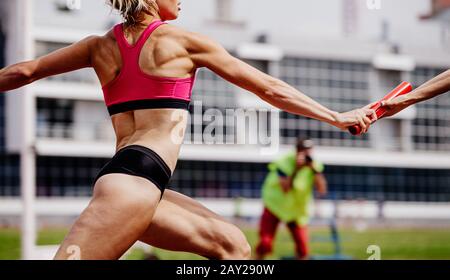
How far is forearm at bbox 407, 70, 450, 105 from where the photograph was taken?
3.83 meters

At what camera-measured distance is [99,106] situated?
36469 mm

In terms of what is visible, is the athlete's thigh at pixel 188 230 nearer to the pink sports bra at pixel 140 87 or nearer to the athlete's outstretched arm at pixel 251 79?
the pink sports bra at pixel 140 87

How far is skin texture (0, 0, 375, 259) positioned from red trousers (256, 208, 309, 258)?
497 cm

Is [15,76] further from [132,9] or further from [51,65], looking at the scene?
[132,9]

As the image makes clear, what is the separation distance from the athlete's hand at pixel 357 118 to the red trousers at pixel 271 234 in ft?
15.7

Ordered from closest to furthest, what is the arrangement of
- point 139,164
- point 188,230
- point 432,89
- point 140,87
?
point 139,164, point 140,87, point 188,230, point 432,89

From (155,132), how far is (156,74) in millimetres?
241

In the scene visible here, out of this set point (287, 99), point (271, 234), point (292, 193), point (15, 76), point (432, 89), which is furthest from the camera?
point (292, 193)

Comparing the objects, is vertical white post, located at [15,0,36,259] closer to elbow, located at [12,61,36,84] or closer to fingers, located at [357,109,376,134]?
elbow, located at [12,61,36,84]

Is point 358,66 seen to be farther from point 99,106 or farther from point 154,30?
point 154,30

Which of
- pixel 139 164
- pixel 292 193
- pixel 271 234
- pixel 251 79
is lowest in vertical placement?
pixel 271 234

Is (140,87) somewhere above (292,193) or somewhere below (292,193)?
above

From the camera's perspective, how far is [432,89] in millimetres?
3836

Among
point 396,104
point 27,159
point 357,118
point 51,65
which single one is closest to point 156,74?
point 51,65
